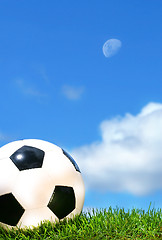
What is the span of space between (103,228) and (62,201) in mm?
799

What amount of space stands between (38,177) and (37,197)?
12.5 inches

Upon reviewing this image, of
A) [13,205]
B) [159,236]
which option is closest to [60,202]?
[13,205]

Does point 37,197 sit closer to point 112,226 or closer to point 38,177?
point 38,177

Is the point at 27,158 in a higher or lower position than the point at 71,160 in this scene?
lower

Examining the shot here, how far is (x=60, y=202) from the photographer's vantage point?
5852mm

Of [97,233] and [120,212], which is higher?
[120,212]

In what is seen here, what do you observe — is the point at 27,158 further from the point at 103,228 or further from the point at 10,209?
the point at 103,228

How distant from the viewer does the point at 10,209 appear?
5809mm

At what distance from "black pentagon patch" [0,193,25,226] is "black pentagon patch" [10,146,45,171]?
51cm

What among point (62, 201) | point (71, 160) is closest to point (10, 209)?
point (62, 201)

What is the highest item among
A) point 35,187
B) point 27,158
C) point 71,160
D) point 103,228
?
point 71,160

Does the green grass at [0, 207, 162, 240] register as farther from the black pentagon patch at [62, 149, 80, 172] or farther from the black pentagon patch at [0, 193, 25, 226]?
the black pentagon patch at [62, 149, 80, 172]

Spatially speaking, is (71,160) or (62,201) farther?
(71,160)

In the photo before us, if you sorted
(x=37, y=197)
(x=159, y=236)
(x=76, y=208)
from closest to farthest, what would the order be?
1. (x=159, y=236)
2. (x=37, y=197)
3. (x=76, y=208)
